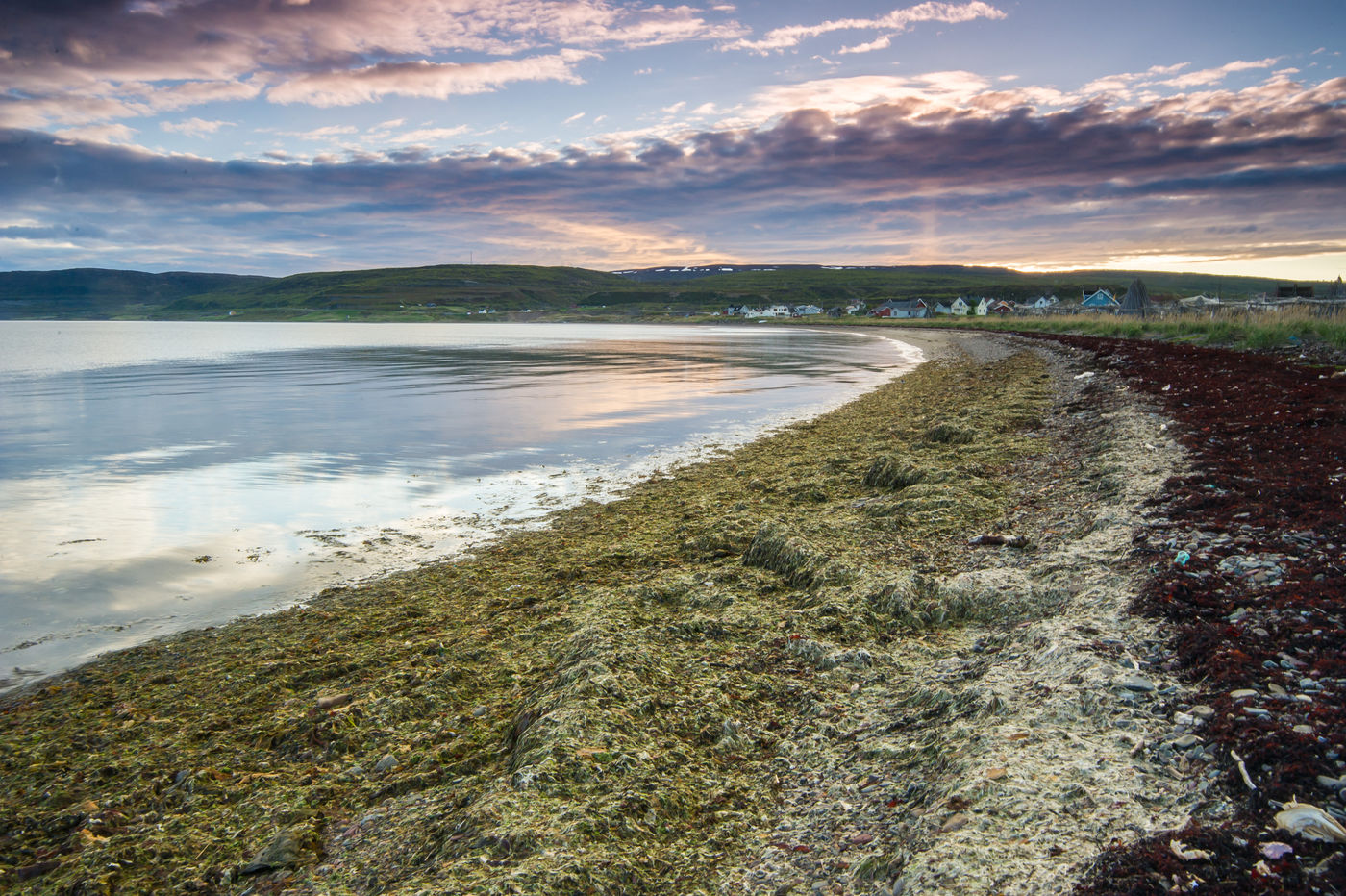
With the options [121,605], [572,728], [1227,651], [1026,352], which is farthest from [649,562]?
[1026,352]

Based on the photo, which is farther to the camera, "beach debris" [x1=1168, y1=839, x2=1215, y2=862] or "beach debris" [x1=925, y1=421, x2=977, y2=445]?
"beach debris" [x1=925, y1=421, x2=977, y2=445]

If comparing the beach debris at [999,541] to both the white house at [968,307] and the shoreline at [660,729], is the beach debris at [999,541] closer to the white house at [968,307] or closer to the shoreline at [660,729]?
the shoreline at [660,729]

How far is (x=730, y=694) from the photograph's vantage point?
5.01 m

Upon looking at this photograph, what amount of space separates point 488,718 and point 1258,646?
4830 millimetres

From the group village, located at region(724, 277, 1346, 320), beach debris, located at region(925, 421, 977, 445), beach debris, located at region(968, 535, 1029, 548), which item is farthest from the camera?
village, located at region(724, 277, 1346, 320)

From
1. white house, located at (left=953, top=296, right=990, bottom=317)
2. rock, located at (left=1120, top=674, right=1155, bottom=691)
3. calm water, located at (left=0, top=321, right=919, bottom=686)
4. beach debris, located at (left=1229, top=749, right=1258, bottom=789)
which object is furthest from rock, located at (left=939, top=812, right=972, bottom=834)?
white house, located at (left=953, top=296, right=990, bottom=317)

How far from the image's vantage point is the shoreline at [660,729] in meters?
3.36

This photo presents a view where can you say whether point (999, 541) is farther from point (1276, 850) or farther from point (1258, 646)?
point (1276, 850)

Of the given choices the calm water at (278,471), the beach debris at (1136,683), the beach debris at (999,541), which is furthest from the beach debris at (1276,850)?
the calm water at (278,471)

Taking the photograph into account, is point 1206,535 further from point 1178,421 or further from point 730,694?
point 1178,421

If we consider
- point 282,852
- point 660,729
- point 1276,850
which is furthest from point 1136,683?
point 282,852

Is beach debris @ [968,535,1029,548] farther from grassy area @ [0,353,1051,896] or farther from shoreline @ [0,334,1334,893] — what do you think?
grassy area @ [0,353,1051,896]

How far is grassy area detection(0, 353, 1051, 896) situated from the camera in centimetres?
366

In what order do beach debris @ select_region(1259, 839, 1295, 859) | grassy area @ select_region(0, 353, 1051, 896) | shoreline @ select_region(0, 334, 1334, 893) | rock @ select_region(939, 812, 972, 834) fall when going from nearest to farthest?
1. beach debris @ select_region(1259, 839, 1295, 859)
2. rock @ select_region(939, 812, 972, 834)
3. shoreline @ select_region(0, 334, 1334, 893)
4. grassy area @ select_region(0, 353, 1051, 896)
